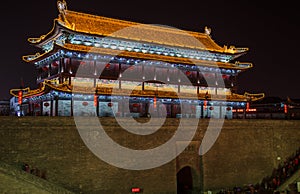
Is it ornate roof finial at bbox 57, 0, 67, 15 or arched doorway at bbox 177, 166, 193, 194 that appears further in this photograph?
ornate roof finial at bbox 57, 0, 67, 15

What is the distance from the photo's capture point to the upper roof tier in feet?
83.8

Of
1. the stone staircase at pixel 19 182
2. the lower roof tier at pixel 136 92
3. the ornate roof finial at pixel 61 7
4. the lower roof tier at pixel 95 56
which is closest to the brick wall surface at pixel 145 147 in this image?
Result: the stone staircase at pixel 19 182

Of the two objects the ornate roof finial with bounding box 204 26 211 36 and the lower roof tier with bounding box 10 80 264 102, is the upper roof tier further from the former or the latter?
the lower roof tier with bounding box 10 80 264 102

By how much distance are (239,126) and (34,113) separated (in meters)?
15.8

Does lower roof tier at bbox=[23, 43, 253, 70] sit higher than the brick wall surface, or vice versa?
lower roof tier at bbox=[23, 43, 253, 70]

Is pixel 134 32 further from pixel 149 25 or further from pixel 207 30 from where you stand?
pixel 207 30

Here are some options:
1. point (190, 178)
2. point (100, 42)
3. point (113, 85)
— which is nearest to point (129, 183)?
point (190, 178)

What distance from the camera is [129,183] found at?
20.0 m

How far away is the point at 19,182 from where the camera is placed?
15.2 meters

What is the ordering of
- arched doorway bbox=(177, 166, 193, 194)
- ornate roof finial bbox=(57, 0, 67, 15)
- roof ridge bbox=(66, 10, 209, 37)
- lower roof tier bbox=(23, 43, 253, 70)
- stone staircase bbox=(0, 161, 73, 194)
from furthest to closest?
roof ridge bbox=(66, 10, 209, 37), ornate roof finial bbox=(57, 0, 67, 15), arched doorway bbox=(177, 166, 193, 194), lower roof tier bbox=(23, 43, 253, 70), stone staircase bbox=(0, 161, 73, 194)

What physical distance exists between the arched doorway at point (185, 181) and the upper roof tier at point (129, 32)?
10513 millimetres

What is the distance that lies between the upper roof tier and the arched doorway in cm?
1051

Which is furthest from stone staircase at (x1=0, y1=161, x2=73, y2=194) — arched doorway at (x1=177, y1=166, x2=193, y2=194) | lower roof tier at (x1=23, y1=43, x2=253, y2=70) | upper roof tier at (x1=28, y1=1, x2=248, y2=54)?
upper roof tier at (x1=28, y1=1, x2=248, y2=54)

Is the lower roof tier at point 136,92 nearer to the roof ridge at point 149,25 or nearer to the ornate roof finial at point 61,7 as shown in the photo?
the ornate roof finial at point 61,7
